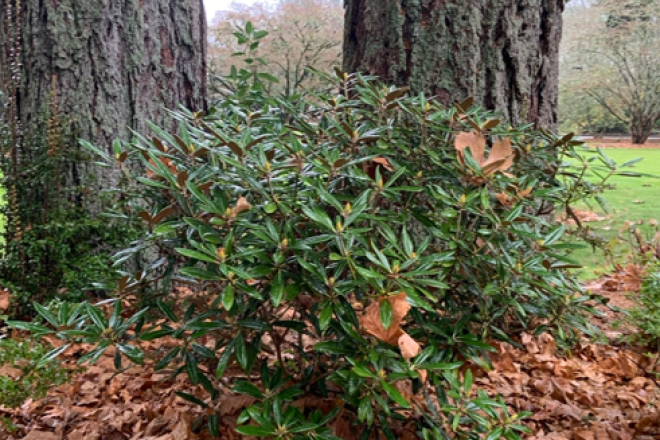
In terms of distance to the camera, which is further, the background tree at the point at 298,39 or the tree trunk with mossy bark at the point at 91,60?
the background tree at the point at 298,39

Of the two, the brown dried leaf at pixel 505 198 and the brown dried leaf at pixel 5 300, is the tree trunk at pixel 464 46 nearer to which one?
the brown dried leaf at pixel 505 198

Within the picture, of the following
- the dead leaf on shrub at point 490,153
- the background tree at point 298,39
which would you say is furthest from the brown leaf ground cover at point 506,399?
the background tree at point 298,39

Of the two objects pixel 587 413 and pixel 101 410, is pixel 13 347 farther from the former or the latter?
pixel 587 413

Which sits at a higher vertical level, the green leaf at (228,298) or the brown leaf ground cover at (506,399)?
the green leaf at (228,298)

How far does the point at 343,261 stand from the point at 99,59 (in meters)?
2.21

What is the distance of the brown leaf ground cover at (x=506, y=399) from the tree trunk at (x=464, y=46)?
1.14 metres

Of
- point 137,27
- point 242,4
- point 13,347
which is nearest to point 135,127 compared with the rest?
point 137,27

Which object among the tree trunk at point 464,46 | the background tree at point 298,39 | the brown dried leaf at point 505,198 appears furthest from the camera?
the background tree at point 298,39

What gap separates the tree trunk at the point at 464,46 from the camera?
2.21 m

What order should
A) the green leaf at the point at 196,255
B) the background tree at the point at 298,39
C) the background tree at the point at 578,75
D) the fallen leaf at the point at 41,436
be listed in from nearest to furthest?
1. the green leaf at the point at 196,255
2. the fallen leaf at the point at 41,436
3. the background tree at the point at 298,39
4. the background tree at the point at 578,75

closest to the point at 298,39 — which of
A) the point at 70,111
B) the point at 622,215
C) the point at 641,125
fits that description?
the point at 622,215

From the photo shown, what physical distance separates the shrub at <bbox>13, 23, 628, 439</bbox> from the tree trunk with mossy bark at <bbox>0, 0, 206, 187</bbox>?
1478 mm

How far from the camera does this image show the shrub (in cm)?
107

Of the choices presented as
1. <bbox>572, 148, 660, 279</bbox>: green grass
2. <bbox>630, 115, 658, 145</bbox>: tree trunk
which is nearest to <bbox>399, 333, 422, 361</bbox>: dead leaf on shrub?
<bbox>572, 148, 660, 279</bbox>: green grass
